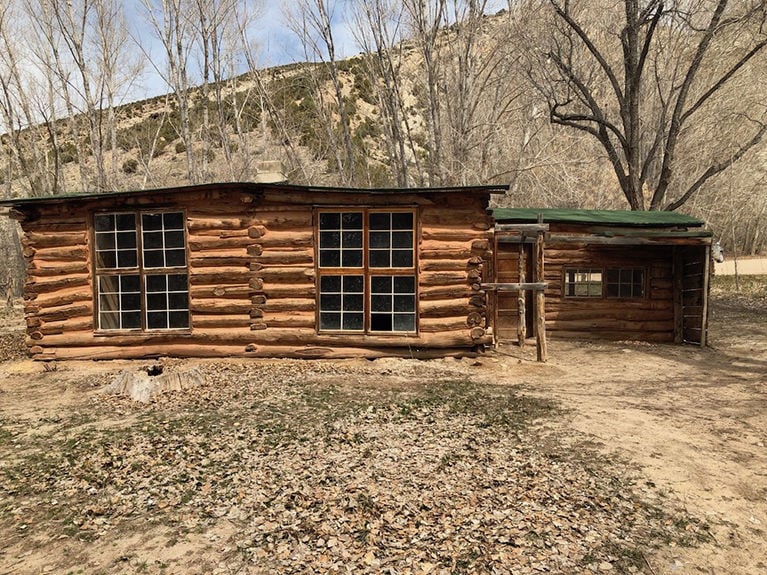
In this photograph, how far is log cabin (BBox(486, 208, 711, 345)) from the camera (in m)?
12.2

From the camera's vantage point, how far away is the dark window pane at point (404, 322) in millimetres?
9516

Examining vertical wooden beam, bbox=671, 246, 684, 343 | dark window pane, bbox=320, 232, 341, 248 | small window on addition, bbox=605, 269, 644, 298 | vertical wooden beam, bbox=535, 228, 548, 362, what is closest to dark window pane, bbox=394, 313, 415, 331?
dark window pane, bbox=320, 232, 341, 248

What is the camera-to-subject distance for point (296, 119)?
46438 millimetres

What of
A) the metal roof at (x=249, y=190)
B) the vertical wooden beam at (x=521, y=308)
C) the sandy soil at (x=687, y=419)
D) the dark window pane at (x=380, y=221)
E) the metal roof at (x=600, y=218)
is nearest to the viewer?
the sandy soil at (x=687, y=419)

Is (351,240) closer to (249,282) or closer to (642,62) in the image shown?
(249,282)

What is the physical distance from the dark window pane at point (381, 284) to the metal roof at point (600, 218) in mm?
4374

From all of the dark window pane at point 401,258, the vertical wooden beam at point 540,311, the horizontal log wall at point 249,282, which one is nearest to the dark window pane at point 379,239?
the dark window pane at point 401,258

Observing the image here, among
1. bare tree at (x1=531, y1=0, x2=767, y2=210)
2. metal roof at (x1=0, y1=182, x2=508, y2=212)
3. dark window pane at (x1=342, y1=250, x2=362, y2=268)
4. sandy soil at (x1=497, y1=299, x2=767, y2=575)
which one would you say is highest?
bare tree at (x1=531, y1=0, x2=767, y2=210)

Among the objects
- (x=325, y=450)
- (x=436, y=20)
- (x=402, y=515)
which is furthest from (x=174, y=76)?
(x=402, y=515)

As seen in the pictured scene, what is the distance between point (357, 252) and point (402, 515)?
6257 mm

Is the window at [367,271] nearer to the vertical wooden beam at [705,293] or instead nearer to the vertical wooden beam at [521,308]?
the vertical wooden beam at [521,308]

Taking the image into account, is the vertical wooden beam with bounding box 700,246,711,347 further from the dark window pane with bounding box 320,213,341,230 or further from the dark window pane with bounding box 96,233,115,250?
the dark window pane with bounding box 96,233,115,250

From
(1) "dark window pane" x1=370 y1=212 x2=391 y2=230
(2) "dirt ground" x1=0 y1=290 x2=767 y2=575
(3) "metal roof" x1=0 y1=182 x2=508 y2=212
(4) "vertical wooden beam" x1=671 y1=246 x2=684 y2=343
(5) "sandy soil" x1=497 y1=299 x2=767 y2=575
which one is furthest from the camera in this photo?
(4) "vertical wooden beam" x1=671 y1=246 x2=684 y2=343

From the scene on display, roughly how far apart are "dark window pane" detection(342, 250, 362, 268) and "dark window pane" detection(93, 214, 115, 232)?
4.98m
